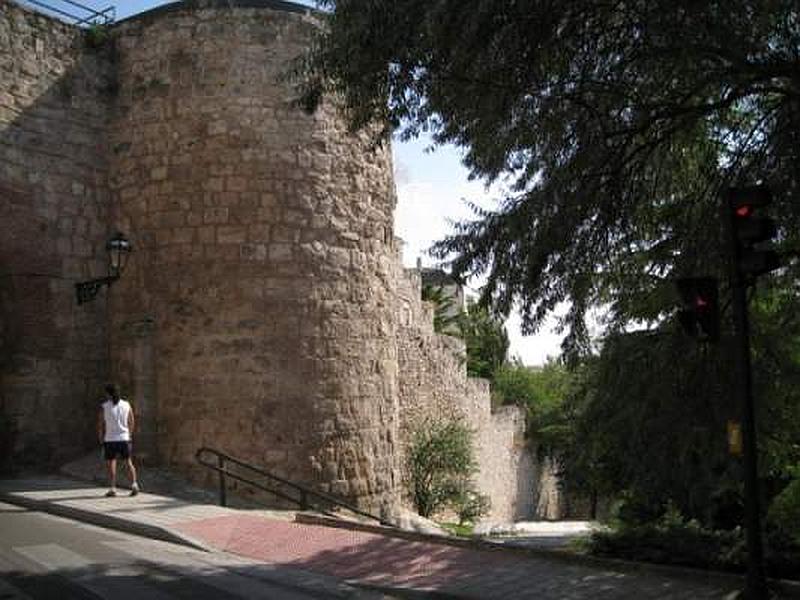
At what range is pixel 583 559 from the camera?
818cm

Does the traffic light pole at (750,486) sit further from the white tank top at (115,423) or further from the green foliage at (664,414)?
the white tank top at (115,423)

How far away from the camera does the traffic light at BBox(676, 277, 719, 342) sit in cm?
661

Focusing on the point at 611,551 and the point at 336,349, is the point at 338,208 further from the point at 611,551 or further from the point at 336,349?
the point at 611,551

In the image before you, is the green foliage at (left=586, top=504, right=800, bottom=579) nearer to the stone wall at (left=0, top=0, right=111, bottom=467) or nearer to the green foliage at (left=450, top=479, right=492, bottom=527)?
the stone wall at (left=0, top=0, right=111, bottom=467)

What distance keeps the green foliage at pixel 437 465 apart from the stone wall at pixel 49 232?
7804 mm

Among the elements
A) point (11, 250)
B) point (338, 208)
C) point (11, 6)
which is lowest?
point (11, 250)

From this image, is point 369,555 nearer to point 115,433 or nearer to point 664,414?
point 664,414

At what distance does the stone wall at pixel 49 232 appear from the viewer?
43.5 ft

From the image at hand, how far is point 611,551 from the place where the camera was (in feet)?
27.7

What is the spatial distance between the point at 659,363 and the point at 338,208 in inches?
271

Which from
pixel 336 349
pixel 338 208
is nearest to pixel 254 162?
pixel 338 208

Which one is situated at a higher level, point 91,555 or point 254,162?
point 254,162

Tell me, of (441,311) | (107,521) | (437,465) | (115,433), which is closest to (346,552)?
(107,521)

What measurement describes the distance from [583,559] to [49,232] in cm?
953
